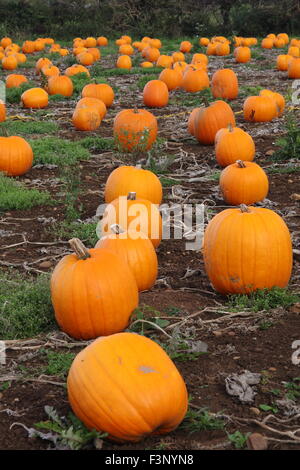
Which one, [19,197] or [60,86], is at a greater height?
[60,86]

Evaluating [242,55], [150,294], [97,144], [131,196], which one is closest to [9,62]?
[242,55]

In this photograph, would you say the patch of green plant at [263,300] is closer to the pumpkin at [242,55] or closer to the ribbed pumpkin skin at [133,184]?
the ribbed pumpkin skin at [133,184]

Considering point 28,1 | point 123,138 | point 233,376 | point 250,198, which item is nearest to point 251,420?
point 233,376

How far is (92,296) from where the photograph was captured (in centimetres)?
439

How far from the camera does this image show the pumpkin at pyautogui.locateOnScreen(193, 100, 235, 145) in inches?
382

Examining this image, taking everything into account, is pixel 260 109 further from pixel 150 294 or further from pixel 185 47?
pixel 185 47

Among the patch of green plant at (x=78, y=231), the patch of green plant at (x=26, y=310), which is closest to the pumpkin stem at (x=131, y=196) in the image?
the patch of green plant at (x=78, y=231)

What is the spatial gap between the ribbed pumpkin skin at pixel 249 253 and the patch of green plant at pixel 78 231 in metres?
1.49

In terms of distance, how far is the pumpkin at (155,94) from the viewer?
1278 cm

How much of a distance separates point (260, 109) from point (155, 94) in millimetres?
2488

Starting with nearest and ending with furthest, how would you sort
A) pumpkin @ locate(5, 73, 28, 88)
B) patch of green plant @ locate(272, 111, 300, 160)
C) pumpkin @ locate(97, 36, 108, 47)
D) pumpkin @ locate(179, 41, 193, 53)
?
patch of green plant @ locate(272, 111, 300, 160), pumpkin @ locate(5, 73, 28, 88), pumpkin @ locate(179, 41, 193, 53), pumpkin @ locate(97, 36, 108, 47)

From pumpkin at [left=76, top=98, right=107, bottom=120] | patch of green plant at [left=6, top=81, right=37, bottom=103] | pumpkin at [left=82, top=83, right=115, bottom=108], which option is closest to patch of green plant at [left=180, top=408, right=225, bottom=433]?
pumpkin at [left=76, top=98, right=107, bottom=120]

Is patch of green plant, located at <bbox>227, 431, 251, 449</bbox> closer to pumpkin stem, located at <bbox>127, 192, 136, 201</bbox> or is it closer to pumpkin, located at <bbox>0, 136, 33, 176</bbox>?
pumpkin stem, located at <bbox>127, 192, 136, 201</bbox>

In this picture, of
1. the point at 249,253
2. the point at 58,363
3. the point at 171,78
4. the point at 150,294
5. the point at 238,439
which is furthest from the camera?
the point at 171,78
